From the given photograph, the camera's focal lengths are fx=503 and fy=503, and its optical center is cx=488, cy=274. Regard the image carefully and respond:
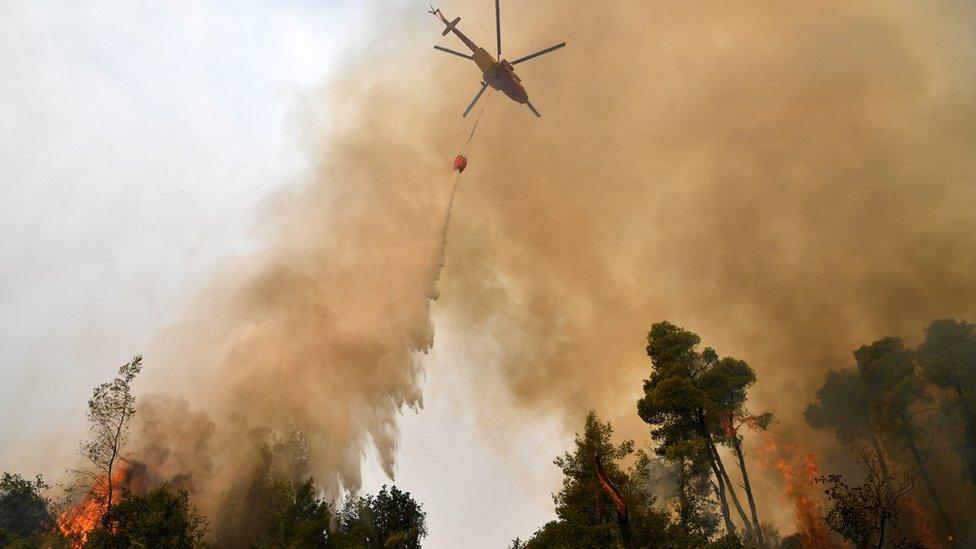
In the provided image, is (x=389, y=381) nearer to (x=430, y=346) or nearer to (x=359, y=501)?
(x=430, y=346)

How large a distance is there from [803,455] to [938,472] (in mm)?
12307

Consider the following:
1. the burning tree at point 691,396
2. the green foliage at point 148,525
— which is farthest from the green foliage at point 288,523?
the burning tree at point 691,396

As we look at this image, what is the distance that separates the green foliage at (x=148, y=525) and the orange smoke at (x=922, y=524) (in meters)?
55.3

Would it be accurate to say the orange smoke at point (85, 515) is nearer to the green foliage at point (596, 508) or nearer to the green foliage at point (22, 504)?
the green foliage at point (22, 504)

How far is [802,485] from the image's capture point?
54.2 meters

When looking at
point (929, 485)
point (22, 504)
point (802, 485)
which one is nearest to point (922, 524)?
point (929, 485)

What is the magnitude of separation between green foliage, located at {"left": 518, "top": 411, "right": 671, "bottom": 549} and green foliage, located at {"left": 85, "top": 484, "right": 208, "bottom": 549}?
66.6 feet

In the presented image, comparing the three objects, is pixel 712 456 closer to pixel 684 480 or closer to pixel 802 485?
pixel 684 480

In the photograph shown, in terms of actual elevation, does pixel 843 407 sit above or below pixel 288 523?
above

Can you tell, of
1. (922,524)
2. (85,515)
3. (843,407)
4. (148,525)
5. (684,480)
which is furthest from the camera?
(843,407)

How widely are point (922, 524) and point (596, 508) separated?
35086mm

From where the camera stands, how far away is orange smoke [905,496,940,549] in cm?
4209

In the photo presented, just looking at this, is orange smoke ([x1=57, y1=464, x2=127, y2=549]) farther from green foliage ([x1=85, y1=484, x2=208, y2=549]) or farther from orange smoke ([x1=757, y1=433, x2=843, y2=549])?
orange smoke ([x1=757, y1=433, x2=843, y2=549])

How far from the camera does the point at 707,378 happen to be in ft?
136
